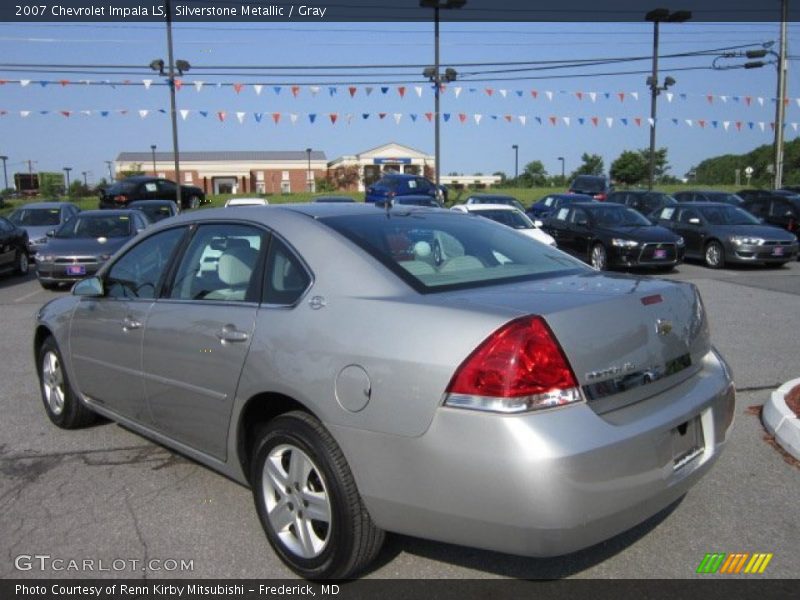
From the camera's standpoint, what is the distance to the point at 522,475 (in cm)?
242

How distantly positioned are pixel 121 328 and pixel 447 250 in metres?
1.98

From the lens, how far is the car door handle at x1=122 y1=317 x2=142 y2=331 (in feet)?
13.1

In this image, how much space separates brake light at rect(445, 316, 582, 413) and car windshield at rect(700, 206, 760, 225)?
15.3 metres

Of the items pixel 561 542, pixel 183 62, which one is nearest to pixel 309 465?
pixel 561 542

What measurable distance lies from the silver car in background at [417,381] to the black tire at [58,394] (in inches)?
46.2

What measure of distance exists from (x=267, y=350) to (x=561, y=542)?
1.44 meters

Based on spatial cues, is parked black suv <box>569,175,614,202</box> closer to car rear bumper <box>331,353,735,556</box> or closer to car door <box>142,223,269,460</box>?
car door <box>142,223,269,460</box>

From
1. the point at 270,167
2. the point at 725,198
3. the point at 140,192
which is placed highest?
the point at 270,167

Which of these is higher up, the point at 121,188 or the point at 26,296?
the point at 121,188

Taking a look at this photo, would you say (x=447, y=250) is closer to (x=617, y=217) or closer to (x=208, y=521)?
(x=208, y=521)

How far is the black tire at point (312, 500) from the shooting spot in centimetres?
284

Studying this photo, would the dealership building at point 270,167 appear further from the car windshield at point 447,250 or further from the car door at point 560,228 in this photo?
the car windshield at point 447,250

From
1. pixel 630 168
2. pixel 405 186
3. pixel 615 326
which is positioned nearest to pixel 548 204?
pixel 405 186

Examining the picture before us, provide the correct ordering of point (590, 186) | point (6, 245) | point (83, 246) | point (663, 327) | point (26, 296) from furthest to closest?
point (590, 186)
point (6, 245)
point (83, 246)
point (26, 296)
point (663, 327)
